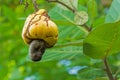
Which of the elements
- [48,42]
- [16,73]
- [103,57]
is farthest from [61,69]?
[48,42]

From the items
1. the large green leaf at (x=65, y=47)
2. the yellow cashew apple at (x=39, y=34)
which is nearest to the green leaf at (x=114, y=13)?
the large green leaf at (x=65, y=47)

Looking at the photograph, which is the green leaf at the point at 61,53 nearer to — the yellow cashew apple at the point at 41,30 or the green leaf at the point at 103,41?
the green leaf at the point at 103,41

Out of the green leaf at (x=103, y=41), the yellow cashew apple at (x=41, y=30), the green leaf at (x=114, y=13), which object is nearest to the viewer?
the yellow cashew apple at (x=41, y=30)

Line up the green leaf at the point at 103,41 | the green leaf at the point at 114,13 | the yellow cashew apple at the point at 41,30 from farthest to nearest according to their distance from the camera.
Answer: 1. the green leaf at the point at 114,13
2. the green leaf at the point at 103,41
3. the yellow cashew apple at the point at 41,30

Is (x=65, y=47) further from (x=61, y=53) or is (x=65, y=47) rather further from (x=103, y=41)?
(x=103, y=41)

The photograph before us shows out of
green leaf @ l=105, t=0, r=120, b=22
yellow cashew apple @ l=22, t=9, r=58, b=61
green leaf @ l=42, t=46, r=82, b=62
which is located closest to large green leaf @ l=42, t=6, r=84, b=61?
green leaf @ l=42, t=46, r=82, b=62

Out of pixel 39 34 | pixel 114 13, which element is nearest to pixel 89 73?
pixel 114 13

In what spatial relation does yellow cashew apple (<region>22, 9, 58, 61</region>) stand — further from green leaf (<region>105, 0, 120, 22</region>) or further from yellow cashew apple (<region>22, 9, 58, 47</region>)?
green leaf (<region>105, 0, 120, 22</region>)

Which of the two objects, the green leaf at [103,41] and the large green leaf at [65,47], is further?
the large green leaf at [65,47]

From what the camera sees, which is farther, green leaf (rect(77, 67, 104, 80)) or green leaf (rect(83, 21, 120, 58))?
green leaf (rect(77, 67, 104, 80))
